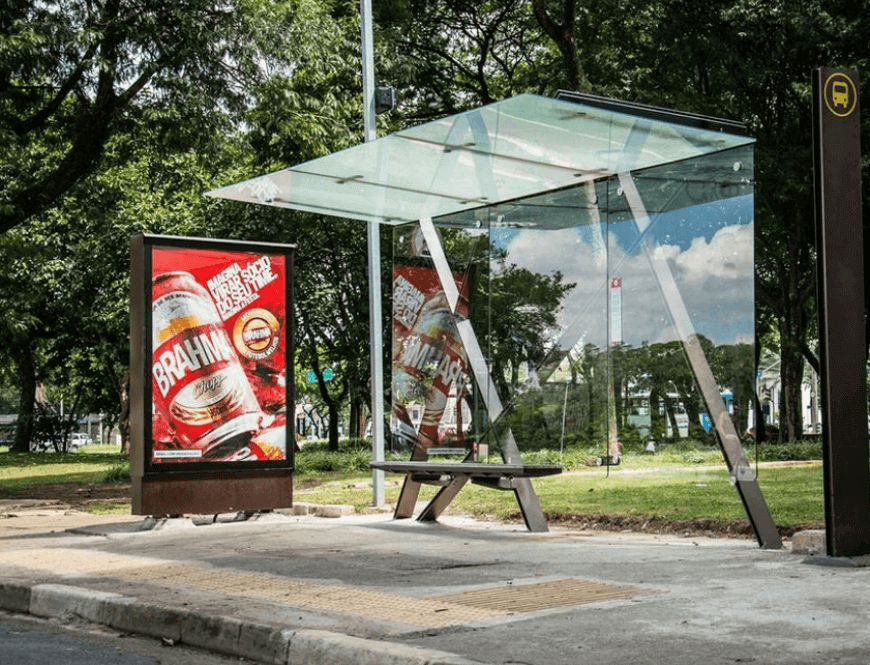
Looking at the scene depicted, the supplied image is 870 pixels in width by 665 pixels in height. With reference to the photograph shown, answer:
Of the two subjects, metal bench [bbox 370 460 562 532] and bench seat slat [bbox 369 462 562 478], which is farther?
metal bench [bbox 370 460 562 532]

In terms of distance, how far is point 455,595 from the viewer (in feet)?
23.6

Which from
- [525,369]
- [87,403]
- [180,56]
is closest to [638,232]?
[525,369]

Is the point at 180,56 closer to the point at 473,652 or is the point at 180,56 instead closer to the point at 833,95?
the point at 833,95

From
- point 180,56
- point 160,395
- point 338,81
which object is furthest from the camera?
point 338,81

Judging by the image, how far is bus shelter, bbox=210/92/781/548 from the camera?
9297 mm

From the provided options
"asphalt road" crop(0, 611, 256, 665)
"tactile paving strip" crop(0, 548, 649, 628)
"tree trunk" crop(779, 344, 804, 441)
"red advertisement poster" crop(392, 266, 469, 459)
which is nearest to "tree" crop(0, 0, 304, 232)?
"red advertisement poster" crop(392, 266, 469, 459)

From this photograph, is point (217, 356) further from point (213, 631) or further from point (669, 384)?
point (213, 631)

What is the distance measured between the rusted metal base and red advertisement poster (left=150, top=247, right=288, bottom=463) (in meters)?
0.18

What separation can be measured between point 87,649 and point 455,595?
2.16 metres

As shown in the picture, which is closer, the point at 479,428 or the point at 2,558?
the point at 2,558

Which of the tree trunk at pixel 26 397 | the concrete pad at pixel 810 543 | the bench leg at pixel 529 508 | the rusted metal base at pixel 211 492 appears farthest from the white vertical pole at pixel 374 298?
the tree trunk at pixel 26 397

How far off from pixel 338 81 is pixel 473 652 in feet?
62.3

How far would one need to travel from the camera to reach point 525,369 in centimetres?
1216

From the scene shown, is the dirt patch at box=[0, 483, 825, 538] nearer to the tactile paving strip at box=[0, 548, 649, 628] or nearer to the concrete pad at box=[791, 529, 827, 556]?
the concrete pad at box=[791, 529, 827, 556]
